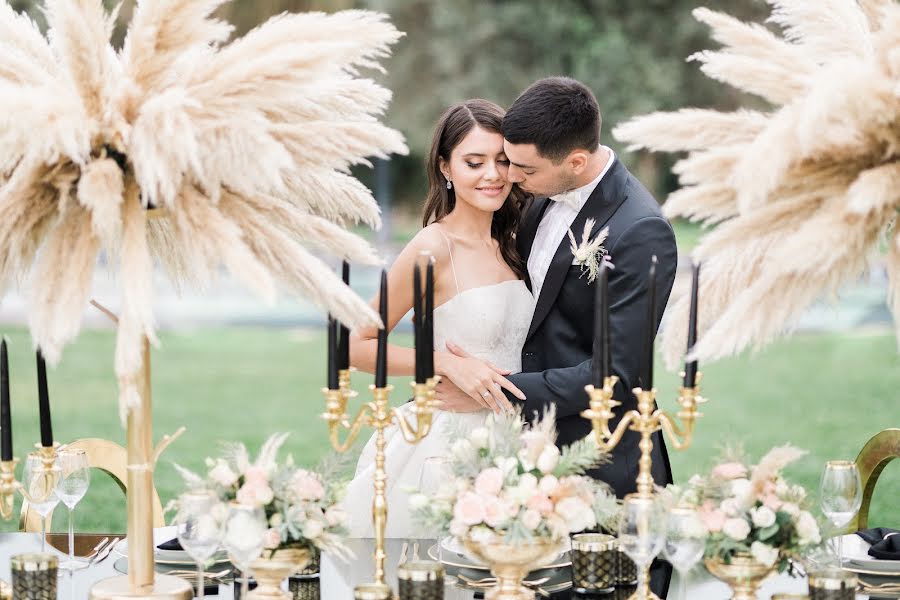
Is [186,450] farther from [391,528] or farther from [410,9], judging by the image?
[410,9]

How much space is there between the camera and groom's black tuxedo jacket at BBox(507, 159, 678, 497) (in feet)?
13.4

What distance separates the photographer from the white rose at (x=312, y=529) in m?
2.63

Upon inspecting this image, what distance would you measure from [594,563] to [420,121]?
23.3 meters

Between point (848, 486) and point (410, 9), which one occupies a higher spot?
point (410, 9)

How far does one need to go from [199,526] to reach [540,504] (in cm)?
73

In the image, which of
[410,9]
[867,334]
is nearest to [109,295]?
[410,9]

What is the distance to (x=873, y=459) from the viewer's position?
3.93m

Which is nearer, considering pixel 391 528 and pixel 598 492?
pixel 598 492

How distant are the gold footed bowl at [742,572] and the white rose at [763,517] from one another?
74mm

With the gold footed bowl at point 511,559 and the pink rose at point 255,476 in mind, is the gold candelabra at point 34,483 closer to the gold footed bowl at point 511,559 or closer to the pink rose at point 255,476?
the pink rose at point 255,476

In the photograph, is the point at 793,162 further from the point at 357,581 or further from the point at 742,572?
the point at 357,581

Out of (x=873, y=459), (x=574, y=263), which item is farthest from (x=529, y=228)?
(x=873, y=459)

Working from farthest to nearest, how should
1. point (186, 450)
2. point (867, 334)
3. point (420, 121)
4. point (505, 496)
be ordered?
point (420, 121) < point (867, 334) < point (186, 450) < point (505, 496)

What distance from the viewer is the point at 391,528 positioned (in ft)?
13.4
